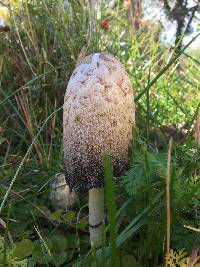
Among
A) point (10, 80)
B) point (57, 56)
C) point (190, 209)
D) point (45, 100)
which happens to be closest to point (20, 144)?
point (45, 100)

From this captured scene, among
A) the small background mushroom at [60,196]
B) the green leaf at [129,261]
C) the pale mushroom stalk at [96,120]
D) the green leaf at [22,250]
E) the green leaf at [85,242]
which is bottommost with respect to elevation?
the green leaf at [85,242]

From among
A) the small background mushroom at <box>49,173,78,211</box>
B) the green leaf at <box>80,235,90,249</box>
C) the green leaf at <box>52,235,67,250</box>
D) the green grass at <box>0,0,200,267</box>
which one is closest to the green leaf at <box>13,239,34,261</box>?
the green grass at <box>0,0,200,267</box>

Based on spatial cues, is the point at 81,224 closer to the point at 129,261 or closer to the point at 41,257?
the point at 41,257

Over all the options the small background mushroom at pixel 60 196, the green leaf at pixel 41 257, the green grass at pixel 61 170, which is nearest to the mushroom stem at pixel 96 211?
the green grass at pixel 61 170

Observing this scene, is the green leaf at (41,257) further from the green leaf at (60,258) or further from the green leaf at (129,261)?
the green leaf at (129,261)

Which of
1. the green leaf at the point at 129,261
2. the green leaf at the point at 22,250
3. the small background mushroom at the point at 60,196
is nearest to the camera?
the green leaf at the point at 129,261

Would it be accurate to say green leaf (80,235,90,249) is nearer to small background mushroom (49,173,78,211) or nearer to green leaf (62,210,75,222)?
green leaf (62,210,75,222)
